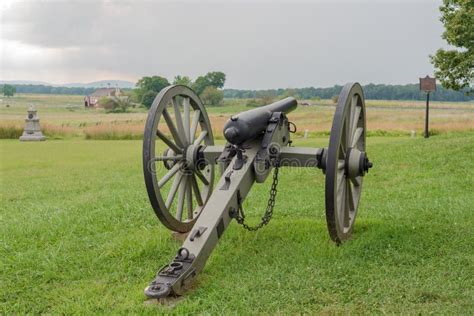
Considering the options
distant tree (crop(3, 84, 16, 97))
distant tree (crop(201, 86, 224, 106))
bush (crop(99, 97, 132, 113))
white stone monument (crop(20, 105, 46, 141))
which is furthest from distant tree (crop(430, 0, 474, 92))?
distant tree (crop(3, 84, 16, 97))

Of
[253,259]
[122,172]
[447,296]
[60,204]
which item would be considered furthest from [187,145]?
[122,172]

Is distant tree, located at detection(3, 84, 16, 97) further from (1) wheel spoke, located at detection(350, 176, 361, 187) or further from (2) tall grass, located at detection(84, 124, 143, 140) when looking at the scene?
(1) wheel spoke, located at detection(350, 176, 361, 187)

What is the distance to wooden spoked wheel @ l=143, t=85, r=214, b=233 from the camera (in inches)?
192

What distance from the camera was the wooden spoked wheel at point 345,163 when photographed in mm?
4344

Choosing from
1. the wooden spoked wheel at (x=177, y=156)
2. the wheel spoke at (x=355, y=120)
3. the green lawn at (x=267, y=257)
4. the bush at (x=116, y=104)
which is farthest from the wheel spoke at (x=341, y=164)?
the bush at (x=116, y=104)

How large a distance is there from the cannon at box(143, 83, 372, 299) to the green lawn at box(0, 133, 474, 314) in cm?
27

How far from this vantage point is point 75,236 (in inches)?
239

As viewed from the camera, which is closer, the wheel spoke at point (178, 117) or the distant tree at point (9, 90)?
the wheel spoke at point (178, 117)

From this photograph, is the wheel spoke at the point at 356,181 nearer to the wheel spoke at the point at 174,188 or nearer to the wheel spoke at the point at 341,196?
the wheel spoke at the point at 341,196

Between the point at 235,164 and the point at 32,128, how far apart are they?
2209 centimetres

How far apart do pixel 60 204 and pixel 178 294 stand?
16.5 feet

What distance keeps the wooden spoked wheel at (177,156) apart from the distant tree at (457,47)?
9.92m

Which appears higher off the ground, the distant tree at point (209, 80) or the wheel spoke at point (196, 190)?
the distant tree at point (209, 80)

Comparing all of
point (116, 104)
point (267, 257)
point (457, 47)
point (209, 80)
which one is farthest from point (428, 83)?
point (116, 104)
